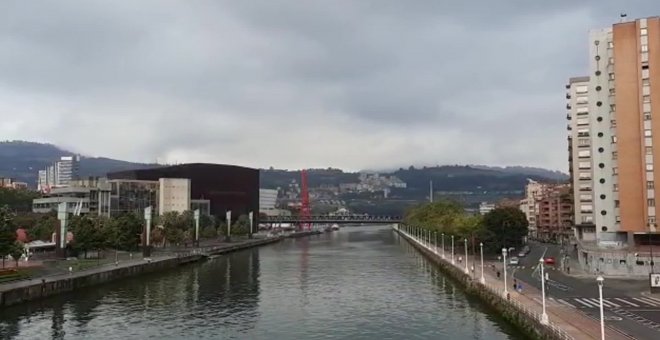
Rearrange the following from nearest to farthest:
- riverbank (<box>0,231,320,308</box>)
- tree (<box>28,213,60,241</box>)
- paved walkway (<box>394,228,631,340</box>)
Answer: paved walkway (<box>394,228,631,340</box>) < riverbank (<box>0,231,320,308</box>) < tree (<box>28,213,60,241</box>)

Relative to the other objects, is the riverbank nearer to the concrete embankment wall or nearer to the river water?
the river water

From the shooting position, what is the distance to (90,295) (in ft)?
204

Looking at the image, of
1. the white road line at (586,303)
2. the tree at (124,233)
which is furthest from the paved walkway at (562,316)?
the tree at (124,233)

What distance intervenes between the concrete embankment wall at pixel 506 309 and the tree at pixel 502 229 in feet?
81.9

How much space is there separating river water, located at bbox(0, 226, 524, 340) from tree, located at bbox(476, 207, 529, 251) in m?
20.7

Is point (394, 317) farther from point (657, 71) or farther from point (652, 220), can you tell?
point (657, 71)

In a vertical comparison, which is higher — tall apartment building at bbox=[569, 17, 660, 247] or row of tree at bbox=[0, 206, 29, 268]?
tall apartment building at bbox=[569, 17, 660, 247]

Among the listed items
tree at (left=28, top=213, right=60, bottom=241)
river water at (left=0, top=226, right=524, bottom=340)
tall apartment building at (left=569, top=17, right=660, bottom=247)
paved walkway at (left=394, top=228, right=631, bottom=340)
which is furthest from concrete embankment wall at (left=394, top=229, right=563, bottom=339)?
tree at (left=28, top=213, right=60, bottom=241)

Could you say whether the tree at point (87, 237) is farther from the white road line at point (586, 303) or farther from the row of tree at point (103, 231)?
the white road line at point (586, 303)

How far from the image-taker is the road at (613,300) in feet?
121

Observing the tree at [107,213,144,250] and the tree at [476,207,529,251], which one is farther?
the tree at [476,207,529,251]

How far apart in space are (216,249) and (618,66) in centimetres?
9286

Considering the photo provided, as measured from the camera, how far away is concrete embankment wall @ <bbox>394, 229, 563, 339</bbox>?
36.7 meters

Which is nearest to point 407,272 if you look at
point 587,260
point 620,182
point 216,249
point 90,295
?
point 587,260
